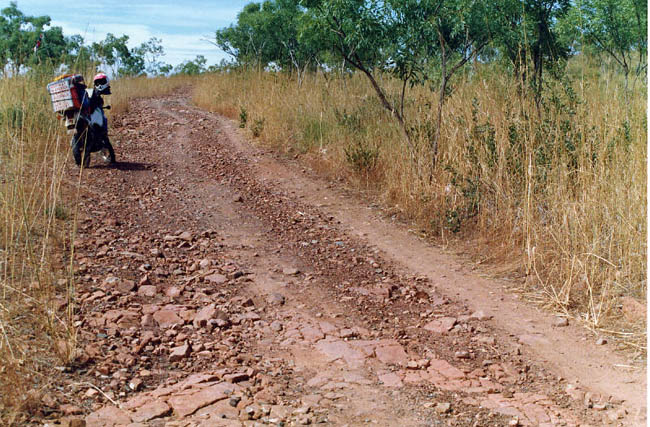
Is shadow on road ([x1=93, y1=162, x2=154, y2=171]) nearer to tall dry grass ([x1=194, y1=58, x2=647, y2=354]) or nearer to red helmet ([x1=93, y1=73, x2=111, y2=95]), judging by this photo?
red helmet ([x1=93, y1=73, x2=111, y2=95])

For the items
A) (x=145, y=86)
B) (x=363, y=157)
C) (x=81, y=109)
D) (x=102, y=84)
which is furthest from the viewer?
(x=145, y=86)

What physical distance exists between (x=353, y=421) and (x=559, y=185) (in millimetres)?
2856

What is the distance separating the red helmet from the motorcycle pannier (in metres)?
0.36


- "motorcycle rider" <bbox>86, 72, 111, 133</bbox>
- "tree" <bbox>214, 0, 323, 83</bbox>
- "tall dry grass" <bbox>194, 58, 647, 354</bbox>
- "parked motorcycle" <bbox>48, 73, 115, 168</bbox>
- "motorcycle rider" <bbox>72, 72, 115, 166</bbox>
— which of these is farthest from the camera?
"tree" <bbox>214, 0, 323, 83</bbox>

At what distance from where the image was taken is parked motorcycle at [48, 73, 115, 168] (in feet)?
24.2

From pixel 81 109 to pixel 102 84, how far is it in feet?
1.87

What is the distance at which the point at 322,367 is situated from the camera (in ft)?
10.3

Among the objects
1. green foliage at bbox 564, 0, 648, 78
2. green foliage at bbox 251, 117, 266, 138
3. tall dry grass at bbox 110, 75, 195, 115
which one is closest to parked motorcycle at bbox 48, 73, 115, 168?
green foliage at bbox 251, 117, 266, 138

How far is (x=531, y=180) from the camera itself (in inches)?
191

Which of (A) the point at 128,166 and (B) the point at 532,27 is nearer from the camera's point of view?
(B) the point at 532,27

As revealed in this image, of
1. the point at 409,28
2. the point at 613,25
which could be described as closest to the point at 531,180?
the point at 409,28

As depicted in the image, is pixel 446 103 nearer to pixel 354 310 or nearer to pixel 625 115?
pixel 625 115

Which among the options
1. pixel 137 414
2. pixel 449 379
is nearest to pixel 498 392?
pixel 449 379

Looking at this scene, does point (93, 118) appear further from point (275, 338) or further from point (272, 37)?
point (272, 37)
